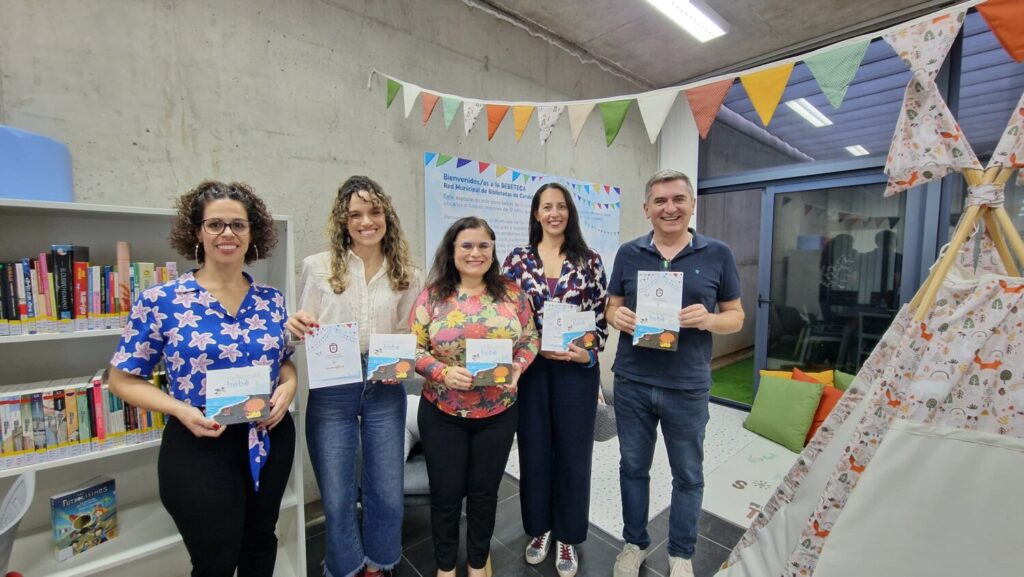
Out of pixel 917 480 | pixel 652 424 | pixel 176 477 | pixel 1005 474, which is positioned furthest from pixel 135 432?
pixel 1005 474

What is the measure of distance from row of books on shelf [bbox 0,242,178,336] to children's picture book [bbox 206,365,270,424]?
0.67m

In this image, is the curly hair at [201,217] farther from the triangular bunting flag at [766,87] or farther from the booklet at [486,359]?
the triangular bunting flag at [766,87]

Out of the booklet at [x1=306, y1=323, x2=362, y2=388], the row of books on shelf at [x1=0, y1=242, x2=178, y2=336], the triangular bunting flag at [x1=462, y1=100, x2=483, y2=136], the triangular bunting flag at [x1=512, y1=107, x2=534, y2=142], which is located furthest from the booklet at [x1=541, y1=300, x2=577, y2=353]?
the row of books on shelf at [x1=0, y1=242, x2=178, y2=336]

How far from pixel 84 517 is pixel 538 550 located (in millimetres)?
1762

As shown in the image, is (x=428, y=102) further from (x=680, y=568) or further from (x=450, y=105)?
(x=680, y=568)

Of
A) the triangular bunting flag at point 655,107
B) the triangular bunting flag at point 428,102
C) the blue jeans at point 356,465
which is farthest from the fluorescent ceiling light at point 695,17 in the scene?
the blue jeans at point 356,465

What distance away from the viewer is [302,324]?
143 cm

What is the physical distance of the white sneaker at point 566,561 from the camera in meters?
1.83

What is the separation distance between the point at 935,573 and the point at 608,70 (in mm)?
3952

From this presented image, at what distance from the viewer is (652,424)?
5.69 feet

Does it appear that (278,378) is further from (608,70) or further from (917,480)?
(608,70)

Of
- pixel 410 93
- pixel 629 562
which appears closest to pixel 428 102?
pixel 410 93

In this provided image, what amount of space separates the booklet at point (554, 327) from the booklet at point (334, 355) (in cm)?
67

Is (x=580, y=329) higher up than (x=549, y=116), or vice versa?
(x=549, y=116)
